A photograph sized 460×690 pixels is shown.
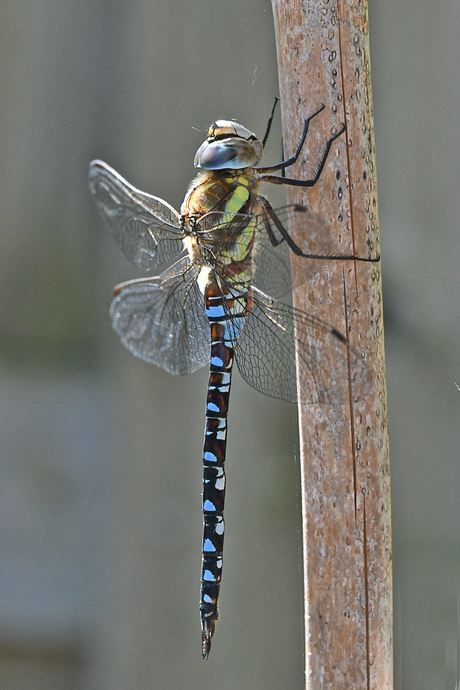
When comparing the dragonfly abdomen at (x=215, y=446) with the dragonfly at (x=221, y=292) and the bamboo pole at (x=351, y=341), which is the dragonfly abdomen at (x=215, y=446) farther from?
the bamboo pole at (x=351, y=341)

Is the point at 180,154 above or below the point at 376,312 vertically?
above

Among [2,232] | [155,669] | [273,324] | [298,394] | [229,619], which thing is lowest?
[155,669]

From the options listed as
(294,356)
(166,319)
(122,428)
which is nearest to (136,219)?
(166,319)

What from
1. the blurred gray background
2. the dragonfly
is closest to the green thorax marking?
the dragonfly

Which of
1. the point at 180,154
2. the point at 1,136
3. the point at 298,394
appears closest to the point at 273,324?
the point at 298,394

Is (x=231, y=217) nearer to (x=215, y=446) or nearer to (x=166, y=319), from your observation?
(x=166, y=319)

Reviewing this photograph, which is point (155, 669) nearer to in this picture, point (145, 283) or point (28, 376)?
point (28, 376)

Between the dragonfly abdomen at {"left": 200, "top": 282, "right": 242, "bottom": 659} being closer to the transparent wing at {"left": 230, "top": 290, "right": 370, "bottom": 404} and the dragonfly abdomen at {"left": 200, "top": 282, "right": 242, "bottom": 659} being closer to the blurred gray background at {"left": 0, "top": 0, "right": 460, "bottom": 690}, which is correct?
the transparent wing at {"left": 230, "top": 290, "right": 370, "bottom": 404}
